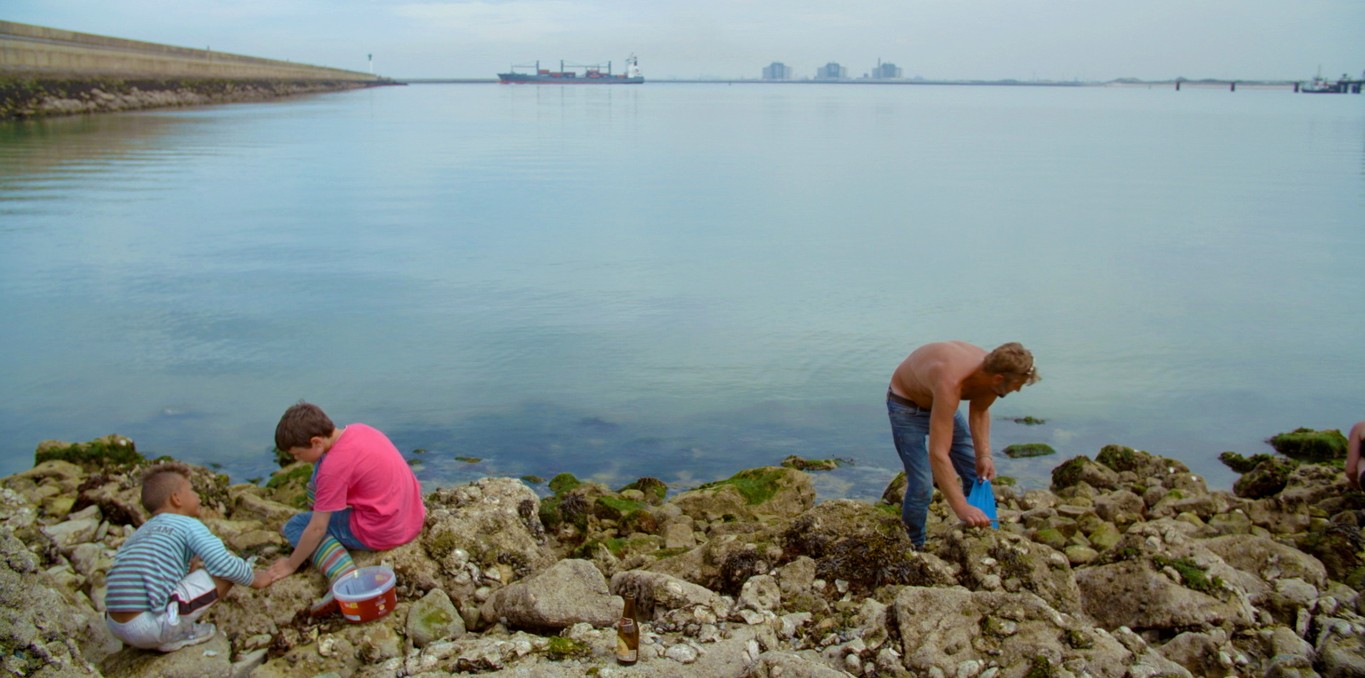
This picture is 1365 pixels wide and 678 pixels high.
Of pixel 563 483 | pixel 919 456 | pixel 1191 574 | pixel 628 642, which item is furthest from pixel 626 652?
pixel 563 483

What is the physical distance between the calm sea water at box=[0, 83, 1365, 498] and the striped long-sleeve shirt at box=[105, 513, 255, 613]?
4235 mm

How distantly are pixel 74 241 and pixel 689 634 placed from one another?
1834 cm

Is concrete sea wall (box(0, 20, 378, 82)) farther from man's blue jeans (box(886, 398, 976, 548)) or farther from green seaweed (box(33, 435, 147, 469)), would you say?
man's blue jeans (box(886, 398, 976, 548))

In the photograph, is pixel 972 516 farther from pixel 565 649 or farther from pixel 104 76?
pixel 104 76

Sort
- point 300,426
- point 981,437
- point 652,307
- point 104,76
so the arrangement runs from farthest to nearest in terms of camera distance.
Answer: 1. point 104,76
2. point 652,307
3. point 981,437
4. point 300,426

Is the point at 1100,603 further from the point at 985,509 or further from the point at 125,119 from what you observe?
the point at 125,119

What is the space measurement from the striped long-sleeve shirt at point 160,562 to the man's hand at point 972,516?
12.7 ft

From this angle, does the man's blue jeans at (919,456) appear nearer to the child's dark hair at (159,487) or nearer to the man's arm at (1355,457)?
the man's arm at (1355,457)

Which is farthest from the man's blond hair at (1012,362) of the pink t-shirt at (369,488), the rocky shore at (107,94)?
the rocky shore at (107,94)

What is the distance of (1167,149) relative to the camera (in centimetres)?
4238

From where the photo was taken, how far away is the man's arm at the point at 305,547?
546 centimetres

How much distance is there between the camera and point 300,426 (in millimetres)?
5309

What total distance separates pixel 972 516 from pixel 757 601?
53.3 inches

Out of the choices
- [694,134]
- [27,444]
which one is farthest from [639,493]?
[694,134]
